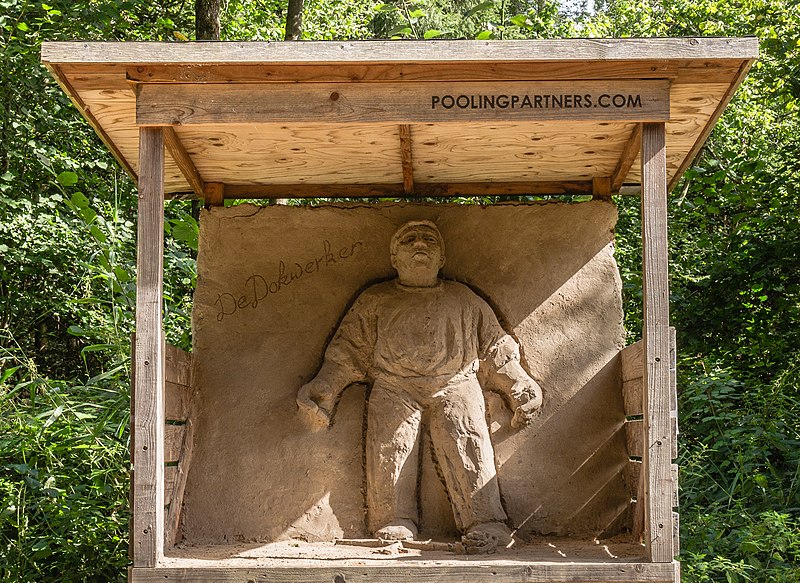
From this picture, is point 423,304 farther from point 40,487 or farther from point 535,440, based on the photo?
point 40,487

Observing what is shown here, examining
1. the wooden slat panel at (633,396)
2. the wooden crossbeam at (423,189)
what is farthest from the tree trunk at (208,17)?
the wooden slat panel at (633,396)

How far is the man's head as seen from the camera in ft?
19.8

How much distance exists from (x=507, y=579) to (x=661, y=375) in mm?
1148

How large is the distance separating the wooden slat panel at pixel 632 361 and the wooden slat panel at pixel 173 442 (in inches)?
100

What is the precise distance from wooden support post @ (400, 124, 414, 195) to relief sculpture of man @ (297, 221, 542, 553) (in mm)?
319

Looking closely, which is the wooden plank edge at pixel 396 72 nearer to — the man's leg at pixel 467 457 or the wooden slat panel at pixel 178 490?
the man's leg at pixel 467 457


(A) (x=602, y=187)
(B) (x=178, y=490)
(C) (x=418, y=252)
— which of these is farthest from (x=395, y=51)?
(B) (x=178, y=490)

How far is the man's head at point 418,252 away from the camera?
19.8ft

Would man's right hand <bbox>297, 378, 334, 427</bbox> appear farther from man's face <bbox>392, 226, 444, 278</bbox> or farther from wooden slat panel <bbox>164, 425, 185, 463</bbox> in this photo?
man's face <bbox>392, 226, 444, 278</bbox>

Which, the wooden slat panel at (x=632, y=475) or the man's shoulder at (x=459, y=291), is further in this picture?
the man's shoulder at (x=459, y=291)

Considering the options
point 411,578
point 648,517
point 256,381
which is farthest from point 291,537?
point 648,517

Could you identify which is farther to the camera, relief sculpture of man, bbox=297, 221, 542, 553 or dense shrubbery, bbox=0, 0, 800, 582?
dense shrubbery, bbox=0, 0, 800, 582

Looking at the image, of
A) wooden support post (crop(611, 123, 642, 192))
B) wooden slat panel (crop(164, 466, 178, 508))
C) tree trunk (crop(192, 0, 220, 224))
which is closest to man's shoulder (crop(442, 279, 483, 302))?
wooden support post (crop(611, 123, 642, 192))

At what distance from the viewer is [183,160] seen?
18.7 ft
